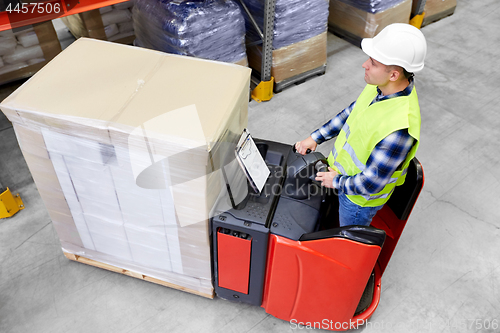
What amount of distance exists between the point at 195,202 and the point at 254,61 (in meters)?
2.65

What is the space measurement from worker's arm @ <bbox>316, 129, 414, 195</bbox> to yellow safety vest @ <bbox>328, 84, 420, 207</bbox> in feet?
0.11

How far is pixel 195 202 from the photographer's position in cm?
192

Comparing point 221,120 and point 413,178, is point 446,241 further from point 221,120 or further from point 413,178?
point 221,120

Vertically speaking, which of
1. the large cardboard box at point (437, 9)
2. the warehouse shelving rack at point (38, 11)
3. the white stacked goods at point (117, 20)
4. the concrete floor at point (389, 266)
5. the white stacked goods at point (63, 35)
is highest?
the warehouse shelving rack at point (38, 11)

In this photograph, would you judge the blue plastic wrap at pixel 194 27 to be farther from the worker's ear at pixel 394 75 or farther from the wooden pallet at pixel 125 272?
the worker's ear at pixel 394 75

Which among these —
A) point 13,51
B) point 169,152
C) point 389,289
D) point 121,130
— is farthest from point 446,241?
point 13,51

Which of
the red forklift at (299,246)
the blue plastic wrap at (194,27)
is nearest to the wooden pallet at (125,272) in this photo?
the red forklift at (299,246)

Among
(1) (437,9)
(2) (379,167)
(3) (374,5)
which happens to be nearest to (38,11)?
(2) (379,167)

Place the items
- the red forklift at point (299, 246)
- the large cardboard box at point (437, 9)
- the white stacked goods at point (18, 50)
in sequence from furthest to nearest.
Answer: the large cardboard box at point (437, 9), the white stacked goods at point (18, 50), the red forklift at point (299, 246)

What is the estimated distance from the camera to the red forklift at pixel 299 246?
1.90m

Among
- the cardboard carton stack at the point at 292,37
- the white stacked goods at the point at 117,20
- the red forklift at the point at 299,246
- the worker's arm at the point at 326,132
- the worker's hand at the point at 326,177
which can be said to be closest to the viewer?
the red forklift at the point at 299,246

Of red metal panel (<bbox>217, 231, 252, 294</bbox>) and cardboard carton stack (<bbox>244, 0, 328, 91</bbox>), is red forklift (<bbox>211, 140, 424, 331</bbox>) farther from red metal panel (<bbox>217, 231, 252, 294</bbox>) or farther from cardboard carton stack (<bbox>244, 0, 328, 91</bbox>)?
cardboard carton stack (<bbox>244, 0, 328, 91</bbox>)

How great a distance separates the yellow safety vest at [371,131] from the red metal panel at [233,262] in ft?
2.11

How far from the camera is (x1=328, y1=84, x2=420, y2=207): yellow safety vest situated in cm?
175
